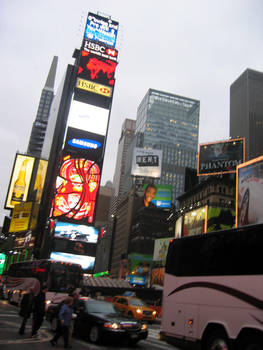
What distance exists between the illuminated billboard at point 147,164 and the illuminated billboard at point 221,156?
163ft

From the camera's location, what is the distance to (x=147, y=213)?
130500mm

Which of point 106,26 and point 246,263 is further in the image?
point 106,26

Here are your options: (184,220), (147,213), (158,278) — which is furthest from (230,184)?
(147,213)

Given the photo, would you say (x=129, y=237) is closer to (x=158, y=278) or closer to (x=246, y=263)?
(x=158, y=278)

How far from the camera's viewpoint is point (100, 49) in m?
67.1

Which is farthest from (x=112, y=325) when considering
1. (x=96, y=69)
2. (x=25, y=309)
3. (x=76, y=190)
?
(x=96, y=69)

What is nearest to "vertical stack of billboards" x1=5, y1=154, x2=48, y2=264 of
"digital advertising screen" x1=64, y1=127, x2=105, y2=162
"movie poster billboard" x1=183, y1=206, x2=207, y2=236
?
"digital advertising screen" x1=64, y1=127, x2=105, y2=162

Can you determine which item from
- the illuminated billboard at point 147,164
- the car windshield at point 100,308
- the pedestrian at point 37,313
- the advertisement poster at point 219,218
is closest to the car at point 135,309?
the car windshield at point 100,308

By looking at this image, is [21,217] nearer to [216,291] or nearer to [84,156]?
[84,156]

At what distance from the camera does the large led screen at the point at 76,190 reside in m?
54.8

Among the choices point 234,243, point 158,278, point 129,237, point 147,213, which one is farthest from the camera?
point 129,237

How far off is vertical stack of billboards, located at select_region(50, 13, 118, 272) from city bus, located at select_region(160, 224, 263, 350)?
42094 mm

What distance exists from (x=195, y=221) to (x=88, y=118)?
3245 centimetres

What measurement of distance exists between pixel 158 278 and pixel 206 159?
4232 cm
